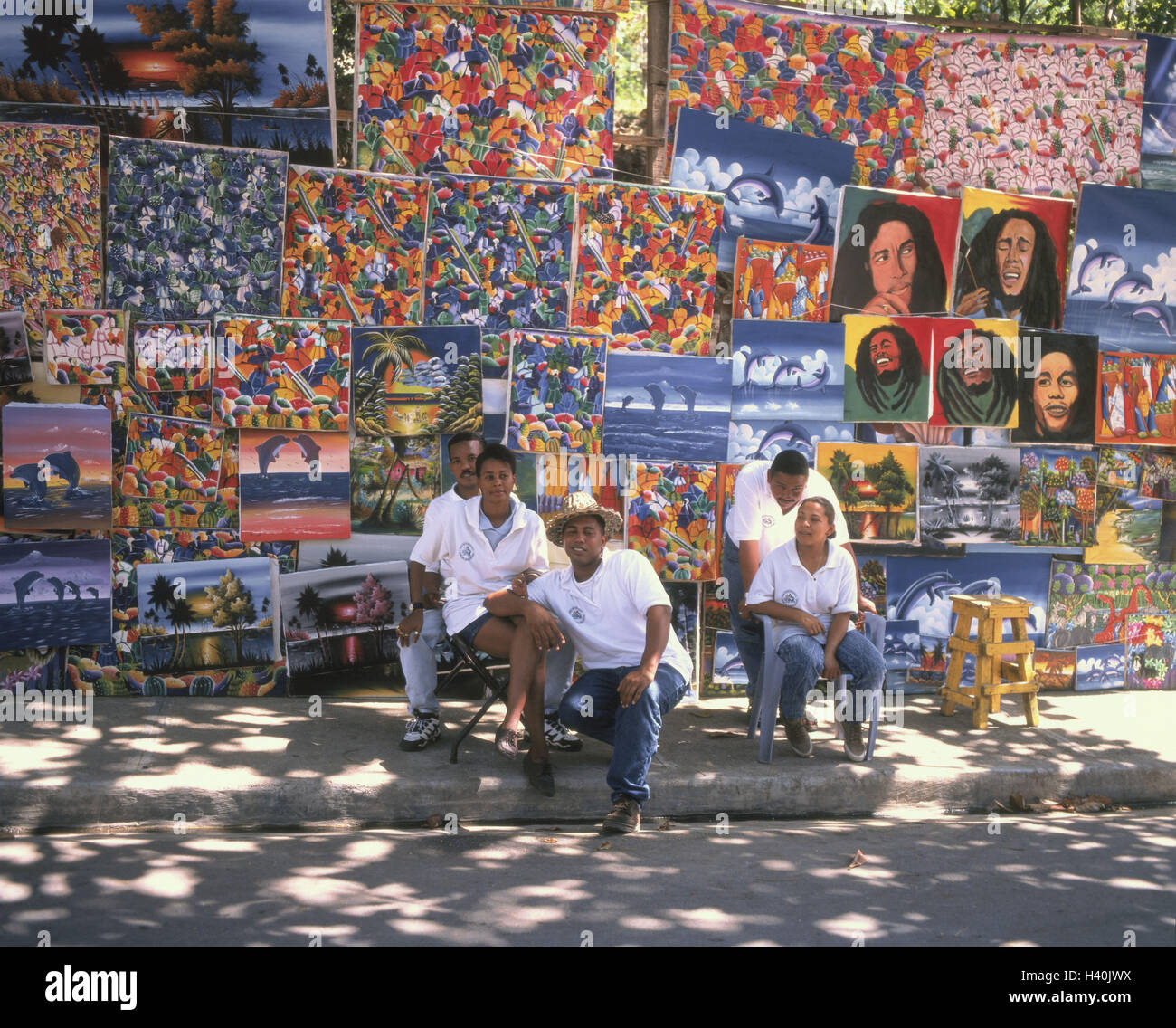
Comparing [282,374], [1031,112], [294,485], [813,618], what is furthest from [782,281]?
[294,485]

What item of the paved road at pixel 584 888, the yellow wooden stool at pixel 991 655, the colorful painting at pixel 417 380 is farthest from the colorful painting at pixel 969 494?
the colorful painting at pixel 417 380

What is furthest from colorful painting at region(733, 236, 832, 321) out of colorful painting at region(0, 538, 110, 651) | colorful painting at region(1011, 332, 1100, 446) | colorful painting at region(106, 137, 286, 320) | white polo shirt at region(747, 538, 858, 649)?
colorful painting at region(0, 538, 110, 651)

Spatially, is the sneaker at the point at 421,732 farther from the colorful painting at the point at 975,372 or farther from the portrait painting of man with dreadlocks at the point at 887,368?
the colorful painting at the point at 975,372

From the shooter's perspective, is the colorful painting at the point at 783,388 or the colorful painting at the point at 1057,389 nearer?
the colorful painting at the point at 783,388

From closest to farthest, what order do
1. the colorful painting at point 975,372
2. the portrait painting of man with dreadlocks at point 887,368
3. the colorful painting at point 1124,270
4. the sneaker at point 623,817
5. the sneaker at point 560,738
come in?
the sneaker at point 623,817 → the sneaker at point 560,738 → the portrait painting of man with dreadlocks at point 887,368 → the colorful painting at point 975,372 → the colorful painting at point 1124,270

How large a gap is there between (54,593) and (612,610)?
9.67ft

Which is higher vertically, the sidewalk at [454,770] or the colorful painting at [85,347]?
the colorful painting at [85,347]

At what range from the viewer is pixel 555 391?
641 centimetres

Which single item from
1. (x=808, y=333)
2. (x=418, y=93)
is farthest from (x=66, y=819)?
(x=808, y=333)

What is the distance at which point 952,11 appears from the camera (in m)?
10.3

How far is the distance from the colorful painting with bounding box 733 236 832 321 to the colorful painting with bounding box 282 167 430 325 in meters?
1.85

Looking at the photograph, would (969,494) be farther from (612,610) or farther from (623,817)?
(623,817)

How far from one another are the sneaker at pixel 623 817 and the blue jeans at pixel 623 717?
29 mm

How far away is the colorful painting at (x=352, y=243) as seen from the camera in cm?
614
